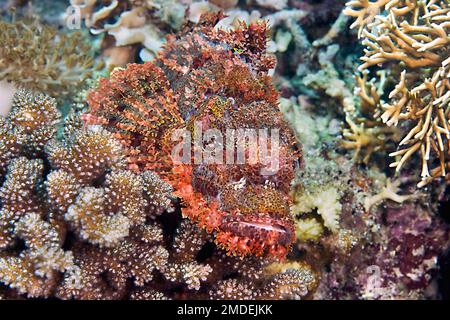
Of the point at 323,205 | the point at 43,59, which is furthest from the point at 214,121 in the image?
the point at 43,59

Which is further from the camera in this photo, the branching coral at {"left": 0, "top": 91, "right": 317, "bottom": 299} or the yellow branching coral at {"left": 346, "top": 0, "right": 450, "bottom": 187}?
the yellow branching coral at {"left": 346, "top": 0, "right": 450, "bottom": 187}

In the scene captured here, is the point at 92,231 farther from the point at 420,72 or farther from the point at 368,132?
the point at 420,72

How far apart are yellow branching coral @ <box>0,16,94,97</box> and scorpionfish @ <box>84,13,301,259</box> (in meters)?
1.14

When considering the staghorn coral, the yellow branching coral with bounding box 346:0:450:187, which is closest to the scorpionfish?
the staghorn coral

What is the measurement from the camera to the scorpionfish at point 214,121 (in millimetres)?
2443

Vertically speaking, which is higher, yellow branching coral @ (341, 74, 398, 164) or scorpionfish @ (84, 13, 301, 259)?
scorpionfish @ (84, 13, 301, 259)

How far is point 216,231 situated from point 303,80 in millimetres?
2699

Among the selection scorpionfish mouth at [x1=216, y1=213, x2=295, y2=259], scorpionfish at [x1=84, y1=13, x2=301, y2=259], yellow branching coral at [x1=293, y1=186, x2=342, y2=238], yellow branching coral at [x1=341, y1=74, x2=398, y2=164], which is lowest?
yellow branching coral at [x1=293, y1=186, x2=342, y2=238]

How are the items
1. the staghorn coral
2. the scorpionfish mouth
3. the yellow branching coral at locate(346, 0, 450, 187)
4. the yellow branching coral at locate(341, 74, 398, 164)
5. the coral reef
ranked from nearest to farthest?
the scorpionfish mouth < the coral reef < the yellow branching coral at locate(346, 0, 450, 187) < the yellow branching coral at locate(341, 74, 398, 164) < the staghorn coral

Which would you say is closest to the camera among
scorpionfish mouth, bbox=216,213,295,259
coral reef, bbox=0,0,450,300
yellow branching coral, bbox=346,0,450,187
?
scorpionfish mouth, bbox=216,213,295,259

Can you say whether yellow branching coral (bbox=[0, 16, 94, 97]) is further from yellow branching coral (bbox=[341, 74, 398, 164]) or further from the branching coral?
yellow branching coral (bbox=[341, 74, 398, 164])

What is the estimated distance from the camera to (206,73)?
3.14m

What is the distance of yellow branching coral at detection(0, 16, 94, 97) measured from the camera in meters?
4.17
